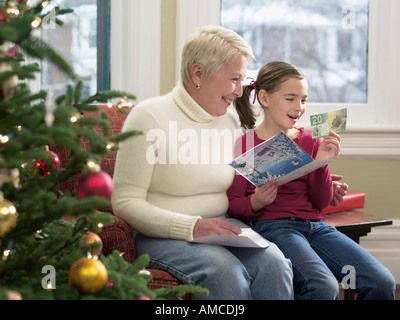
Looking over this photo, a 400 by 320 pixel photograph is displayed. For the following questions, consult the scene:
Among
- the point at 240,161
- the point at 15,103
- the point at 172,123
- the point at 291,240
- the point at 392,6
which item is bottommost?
the point at 291,240

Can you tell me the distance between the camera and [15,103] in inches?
41.7

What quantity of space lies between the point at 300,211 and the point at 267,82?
49 cm

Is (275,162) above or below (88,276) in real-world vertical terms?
above

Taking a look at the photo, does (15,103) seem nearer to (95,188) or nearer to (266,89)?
(95,188)

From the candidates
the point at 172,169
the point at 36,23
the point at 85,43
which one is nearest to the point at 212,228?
the point at 172,169

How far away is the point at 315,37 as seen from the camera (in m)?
2.84

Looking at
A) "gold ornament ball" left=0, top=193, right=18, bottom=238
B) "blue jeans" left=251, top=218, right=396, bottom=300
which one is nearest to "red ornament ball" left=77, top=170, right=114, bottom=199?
"gold ornament ball" left=0, top=193, right=18, bottom=238

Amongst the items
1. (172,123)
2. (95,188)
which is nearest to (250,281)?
(172,123)

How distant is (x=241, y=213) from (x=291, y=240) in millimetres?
220

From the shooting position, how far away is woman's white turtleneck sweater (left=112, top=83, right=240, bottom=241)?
1.67m

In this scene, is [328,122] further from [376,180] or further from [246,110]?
[376,180]

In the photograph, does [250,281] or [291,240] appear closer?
[250,281]

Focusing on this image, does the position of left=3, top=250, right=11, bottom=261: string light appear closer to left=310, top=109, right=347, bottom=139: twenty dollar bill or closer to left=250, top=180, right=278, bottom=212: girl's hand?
left=250, top=180, right=278, bottom=212: girl's hand

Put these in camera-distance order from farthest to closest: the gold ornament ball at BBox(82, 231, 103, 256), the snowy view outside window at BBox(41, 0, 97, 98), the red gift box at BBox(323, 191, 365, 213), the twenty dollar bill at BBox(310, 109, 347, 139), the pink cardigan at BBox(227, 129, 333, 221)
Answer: the snowy view outside window at BBox(41, 0, 97, 98)
the red gift box at BBox(323, 191, 365, 213)
the pink cardigan at BBox(227, 129, 333, 221)
the twenty dollar bill at BBox(310, 109, 347, 139)
the gold ornament ball at BBox(82, 231, 103, 256)
